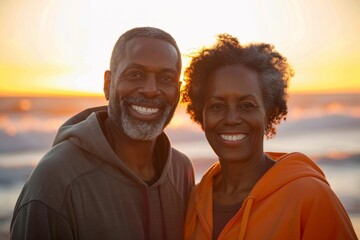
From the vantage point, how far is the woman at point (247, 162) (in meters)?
3.30

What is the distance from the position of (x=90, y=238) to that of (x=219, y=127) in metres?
1.32

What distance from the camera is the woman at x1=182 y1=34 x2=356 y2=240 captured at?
130 inches

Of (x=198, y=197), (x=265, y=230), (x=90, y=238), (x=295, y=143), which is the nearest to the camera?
(x=265, y=230)

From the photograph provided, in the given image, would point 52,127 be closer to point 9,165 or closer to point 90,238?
point 9,165

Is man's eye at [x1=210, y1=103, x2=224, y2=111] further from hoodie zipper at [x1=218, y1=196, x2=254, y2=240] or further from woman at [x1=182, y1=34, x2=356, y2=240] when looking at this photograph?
hoodie zipper at [x1=218, y1=196, x2=254, y2=240]

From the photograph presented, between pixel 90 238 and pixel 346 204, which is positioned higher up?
pixel 90 238

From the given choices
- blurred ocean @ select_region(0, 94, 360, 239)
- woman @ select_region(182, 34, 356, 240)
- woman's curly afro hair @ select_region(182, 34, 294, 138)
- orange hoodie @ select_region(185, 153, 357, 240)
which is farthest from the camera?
blurred ocean @ select_region(0, 94, 360, 239)

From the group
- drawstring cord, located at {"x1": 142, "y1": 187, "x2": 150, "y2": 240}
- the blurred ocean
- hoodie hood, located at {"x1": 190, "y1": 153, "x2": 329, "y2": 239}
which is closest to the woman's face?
hoodie hood, located at {"x1": 190, "y1": 153, "x2": 329, "y2": 239}

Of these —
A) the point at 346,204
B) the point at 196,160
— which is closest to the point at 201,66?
the point at 346,204

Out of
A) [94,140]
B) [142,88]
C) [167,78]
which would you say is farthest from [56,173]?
[167,78]

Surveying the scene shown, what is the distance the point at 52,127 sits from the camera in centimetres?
2045

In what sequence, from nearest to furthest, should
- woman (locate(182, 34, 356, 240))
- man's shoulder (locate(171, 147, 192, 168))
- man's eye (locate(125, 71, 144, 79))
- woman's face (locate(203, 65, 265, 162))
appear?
woman (locate(182, 34, 356, 240)) → woman's face (locate(203, 65, 265, 162)) → man's eye (locate(125, 71, 144, 79)) → man's shoulder (locate(171, 147, 192, 168))

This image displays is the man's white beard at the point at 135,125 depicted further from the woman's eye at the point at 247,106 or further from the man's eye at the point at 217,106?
the woman's eye at the point at 247,106

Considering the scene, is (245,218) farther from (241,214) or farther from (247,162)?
(247,162)
